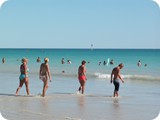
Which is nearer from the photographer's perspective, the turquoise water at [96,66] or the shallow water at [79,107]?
the shallow water at [79,107]

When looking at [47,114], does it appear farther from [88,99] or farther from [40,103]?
[88,99]

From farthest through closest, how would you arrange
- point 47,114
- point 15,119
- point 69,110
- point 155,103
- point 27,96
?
point 27,96 → point 155,103 → point 69,110 → point 47,114 → point 15,119

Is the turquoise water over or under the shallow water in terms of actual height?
over

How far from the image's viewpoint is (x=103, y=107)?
11.5 metres

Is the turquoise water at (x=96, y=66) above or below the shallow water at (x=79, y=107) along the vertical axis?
above

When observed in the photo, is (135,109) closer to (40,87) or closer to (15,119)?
(15,119)

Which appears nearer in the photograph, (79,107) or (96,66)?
(79,107)

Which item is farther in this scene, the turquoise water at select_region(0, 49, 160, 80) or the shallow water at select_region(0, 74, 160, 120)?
the turquoise water at select_region(0, 49, 160, 80)

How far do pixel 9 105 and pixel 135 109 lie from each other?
3.60m

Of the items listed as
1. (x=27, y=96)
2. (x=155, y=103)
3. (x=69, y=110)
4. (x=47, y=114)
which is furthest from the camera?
(x=27, y=96)

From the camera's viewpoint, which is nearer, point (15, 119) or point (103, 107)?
point (15, 119)

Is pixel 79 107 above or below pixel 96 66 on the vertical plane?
below

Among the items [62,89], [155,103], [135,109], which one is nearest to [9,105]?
[135,109]

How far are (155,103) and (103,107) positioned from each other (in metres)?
2.16
